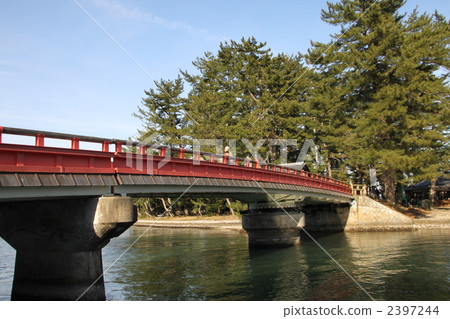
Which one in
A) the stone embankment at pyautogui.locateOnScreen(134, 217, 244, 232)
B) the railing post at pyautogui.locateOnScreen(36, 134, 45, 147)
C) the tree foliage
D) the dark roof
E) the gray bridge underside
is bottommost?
the stone embankment at pyautogui.locateOnScreen(134, 217, 244, 232)

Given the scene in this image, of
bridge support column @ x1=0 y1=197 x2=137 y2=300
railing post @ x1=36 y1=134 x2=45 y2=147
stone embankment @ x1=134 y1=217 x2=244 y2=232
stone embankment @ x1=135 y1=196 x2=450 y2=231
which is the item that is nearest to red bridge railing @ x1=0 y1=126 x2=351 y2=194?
railing post @ x1=36 y1=134 x2=45 y2=147

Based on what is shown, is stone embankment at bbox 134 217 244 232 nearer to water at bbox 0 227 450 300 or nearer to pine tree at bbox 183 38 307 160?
pine tree at bbox 183 38 307 160

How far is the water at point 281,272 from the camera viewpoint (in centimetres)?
1411

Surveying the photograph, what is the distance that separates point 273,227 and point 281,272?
9154 millimetres

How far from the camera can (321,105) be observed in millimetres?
46562

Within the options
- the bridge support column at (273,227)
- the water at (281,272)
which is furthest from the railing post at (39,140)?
the bridge support column at (273,227)

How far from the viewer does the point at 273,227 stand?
90.4 ft

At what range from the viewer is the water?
14.1 meters

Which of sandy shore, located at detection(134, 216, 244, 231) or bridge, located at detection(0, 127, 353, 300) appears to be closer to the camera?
bridge, located at detection(0, 127, 353, 300)

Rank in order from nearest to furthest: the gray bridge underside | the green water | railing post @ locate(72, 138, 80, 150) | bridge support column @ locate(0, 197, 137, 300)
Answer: the gray bridge underside → bridge support column @ locate(0, 197, 137, 300) → railing post @ locate(72, 138, 80, 150) → the green water

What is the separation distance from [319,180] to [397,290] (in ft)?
63.6

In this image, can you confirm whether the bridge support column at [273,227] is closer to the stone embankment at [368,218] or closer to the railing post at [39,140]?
the stone embankment at [368,218]

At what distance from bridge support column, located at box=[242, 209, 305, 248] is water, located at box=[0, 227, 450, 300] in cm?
116

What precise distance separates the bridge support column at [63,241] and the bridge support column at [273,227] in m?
15.9
